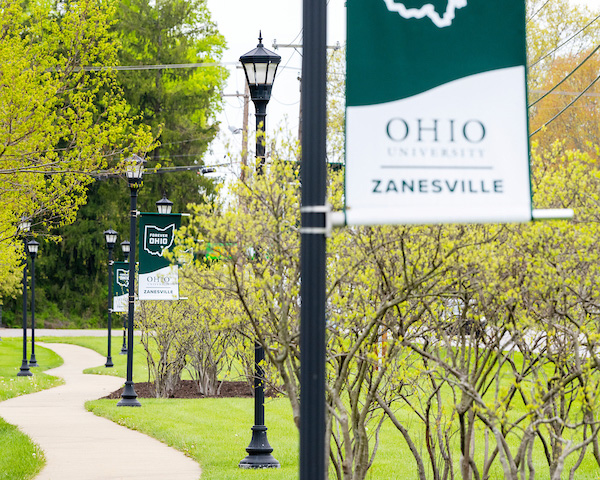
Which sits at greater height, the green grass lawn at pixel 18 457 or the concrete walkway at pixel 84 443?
the green grass lawn at pixel 18 457

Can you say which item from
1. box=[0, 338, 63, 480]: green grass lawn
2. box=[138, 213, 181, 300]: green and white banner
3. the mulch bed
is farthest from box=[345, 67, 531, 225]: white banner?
the mulch bed

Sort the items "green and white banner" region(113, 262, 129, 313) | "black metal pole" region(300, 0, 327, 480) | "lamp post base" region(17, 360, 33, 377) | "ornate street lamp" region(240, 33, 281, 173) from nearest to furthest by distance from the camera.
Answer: "black metal pole" region(300, 0, 327, 480)
"ornate street lamp" region(240, 33, 281, 173)
"green and white banner" region(113, 262, 129, 313)
"lamp post base" region(17, 360, 33, 377)

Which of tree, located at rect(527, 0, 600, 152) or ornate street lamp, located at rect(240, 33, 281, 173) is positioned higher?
→ tree, located at rect(527, 0, 600, 152)

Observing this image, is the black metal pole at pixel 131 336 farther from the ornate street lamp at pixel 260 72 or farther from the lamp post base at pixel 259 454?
the ornate street lamp at pixel 260 72

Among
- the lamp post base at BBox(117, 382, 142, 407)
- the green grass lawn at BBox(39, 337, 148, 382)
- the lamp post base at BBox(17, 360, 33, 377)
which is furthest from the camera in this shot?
the green grass lawn at BBox(39, 337, 148, 382)

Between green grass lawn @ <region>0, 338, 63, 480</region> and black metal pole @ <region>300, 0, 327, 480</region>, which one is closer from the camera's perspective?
black metal pole @ <region>300, 0, 327, 480</region>

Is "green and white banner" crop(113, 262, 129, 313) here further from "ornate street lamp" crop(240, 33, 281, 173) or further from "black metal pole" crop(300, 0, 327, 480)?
"black metal pole" crop(300, 0, 327, 480)

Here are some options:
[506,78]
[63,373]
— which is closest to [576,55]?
[63,373]

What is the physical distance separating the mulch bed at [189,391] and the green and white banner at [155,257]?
6.04 m

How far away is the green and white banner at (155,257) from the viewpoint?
1623 cm

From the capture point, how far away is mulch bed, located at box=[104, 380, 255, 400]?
22.4 meters

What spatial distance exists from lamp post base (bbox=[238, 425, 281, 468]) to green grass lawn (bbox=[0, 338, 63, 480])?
2.68m

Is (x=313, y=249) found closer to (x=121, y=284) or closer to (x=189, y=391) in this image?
(x=189, y=391)

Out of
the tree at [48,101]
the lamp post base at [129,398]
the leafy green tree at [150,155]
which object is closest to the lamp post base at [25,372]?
the lamp post base at [129,398]
